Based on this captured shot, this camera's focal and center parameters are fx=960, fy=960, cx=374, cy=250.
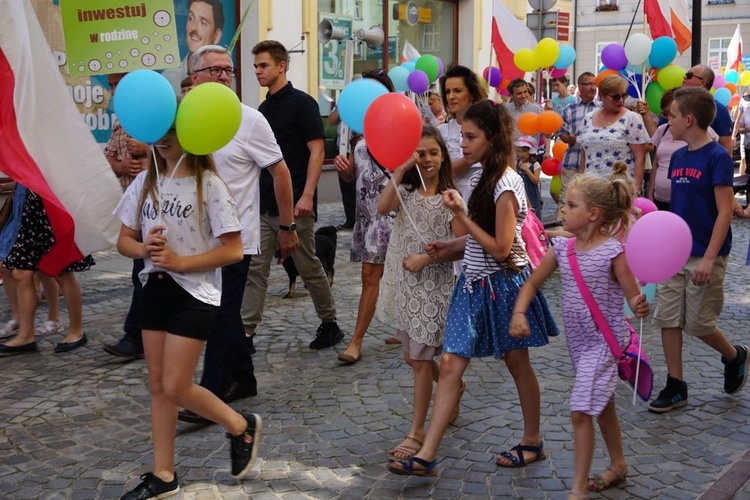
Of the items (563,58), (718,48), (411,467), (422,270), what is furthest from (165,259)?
(718,48)

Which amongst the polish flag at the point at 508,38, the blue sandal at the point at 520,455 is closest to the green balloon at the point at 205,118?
the blue sandal at the point at 520,455

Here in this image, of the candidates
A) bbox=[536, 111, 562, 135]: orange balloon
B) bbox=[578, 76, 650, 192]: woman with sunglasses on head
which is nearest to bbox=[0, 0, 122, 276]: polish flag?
bbox=[578, 76, 650, 192]: woman with sunglasses on head

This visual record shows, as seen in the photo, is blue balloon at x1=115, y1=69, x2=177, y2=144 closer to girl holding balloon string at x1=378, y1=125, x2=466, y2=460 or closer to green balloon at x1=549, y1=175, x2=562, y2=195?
girl holding balloon string at x1=378, y1=125, x2=466, y2=460

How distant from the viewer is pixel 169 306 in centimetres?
405

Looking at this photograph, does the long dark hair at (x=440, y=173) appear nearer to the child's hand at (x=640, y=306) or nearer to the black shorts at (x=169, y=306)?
the child's hand at (x=640, y=306)

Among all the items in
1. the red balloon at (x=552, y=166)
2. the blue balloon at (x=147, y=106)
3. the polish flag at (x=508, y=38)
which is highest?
the polish flag at (x=508, y=38)

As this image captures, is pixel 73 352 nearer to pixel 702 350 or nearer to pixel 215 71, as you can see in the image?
pixel 215 71

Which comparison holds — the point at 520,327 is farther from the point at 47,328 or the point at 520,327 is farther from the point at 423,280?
the point at 47,328

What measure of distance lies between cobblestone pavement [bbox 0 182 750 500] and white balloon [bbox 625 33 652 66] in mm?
3331

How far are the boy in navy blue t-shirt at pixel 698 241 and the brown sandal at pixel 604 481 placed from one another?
1.15 metres

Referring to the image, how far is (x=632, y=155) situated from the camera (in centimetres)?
771

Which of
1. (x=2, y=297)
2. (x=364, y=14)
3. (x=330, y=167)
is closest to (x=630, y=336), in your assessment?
(x=2, y=297)

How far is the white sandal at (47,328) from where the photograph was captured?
7125mm

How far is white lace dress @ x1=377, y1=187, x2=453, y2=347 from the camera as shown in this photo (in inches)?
181
